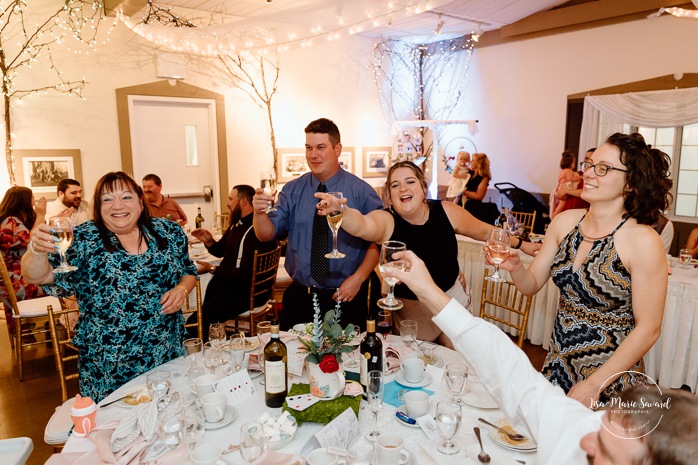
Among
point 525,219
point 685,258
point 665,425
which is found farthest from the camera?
point 525,219

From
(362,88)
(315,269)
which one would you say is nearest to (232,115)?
(362,88)

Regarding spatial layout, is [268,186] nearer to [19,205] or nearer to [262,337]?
[262,337]

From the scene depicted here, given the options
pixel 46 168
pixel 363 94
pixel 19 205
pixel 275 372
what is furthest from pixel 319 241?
pixel 363 94

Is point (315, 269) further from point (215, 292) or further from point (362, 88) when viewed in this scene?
point (362, 88)

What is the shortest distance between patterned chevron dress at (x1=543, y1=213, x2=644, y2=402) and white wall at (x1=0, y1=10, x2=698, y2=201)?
6.39 metres

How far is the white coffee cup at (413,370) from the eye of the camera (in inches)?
75.4

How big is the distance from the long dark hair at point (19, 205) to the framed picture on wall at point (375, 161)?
6287 mm

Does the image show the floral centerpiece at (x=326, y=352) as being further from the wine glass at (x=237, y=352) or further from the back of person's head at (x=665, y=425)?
the back of person's head at (x=665, y=425)

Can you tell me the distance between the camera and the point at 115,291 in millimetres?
2297

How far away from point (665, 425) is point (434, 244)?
192 cm

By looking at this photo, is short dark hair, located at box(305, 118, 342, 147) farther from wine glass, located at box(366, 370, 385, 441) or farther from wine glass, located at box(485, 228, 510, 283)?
wine glass, located at box(366, 370, 385, 441)

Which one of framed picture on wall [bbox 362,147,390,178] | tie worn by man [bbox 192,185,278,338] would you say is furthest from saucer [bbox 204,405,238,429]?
framed picture on wall [bbox 362,147,390,178]

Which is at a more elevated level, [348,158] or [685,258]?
[348,158]

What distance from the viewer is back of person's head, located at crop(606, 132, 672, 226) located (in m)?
1.84
